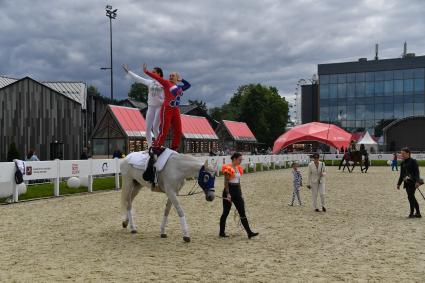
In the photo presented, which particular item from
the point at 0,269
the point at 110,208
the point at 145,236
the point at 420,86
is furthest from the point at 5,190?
the point at 420,86

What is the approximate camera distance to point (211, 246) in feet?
31.4

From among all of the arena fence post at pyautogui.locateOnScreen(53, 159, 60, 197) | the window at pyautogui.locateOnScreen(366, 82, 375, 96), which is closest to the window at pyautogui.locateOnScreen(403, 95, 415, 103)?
the window at pyautogui.locateOnScreen(366, 82, 375, 96)

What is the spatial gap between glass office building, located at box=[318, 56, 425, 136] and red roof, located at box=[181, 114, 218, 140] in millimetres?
30713

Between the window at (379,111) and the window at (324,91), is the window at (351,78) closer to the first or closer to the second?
the window at (324,91)

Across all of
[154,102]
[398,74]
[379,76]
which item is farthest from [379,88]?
[154,102]

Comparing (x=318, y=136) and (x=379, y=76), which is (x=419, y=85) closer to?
(x=379, y=76)

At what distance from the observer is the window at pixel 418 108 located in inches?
3113

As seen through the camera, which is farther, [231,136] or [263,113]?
[263,113]

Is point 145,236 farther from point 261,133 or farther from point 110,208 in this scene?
point 261,133

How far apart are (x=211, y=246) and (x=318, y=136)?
14255mm

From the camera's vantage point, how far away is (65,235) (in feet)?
35.4

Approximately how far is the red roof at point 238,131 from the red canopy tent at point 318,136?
43197 millimetres

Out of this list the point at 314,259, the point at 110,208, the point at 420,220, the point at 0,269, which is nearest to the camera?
the point at 0,269

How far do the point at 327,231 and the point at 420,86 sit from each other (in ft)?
247
